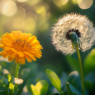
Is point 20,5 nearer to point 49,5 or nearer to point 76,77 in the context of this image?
point 49,5

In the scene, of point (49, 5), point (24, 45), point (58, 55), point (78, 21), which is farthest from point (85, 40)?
point (49, 5)

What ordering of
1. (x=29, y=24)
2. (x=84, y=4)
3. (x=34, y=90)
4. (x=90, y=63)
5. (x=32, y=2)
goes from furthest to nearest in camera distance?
(x=29, y=24)
(x=32, y=2)
(x=84, y=4)
(x=90, y=63)
(x=34, y=90)

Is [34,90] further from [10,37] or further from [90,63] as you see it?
[90,63]

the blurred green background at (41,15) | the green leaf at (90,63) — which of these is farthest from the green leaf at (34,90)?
the blurred green background at (41,15)

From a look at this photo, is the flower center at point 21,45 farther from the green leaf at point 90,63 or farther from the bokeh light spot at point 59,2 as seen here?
the bokeh light spot at point 59,2

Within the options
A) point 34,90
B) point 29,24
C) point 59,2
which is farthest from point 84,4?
point 34,90

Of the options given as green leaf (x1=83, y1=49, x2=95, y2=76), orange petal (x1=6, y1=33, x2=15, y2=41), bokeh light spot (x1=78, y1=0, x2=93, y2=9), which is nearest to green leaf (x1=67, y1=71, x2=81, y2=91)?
green leaf (x1=83, y1=49, x2=95, y2=76)

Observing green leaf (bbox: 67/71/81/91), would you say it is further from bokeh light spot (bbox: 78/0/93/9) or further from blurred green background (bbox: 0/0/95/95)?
bokeh light spot (bbox: 78/0/93/9)
